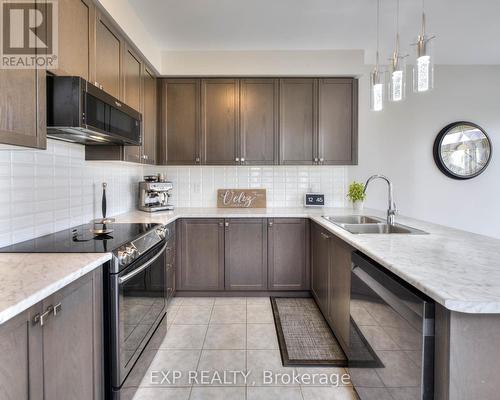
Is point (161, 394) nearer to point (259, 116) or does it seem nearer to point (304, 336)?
point (304, 336)

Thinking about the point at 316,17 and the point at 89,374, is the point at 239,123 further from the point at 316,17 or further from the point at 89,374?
the point at 89,374

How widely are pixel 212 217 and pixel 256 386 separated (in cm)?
163

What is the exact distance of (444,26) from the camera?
273cm

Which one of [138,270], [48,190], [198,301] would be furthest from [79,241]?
[198,301]

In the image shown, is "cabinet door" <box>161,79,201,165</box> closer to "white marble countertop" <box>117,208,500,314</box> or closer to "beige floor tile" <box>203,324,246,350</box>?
"beige floor tile" <box>203,324,246,350</box>

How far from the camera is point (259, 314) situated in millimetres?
2703

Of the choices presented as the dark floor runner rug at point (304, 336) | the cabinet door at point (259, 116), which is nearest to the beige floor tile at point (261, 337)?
the dark floor runner rug at point (304, 336)

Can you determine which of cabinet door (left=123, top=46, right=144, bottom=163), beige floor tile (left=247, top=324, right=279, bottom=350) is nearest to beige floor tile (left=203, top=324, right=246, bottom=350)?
beige floor tile (left=247, top=324, right=279, bottom=350)

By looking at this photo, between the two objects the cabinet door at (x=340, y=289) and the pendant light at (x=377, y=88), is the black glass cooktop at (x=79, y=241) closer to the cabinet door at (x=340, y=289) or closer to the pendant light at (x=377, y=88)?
the cabinet door at (x=340, y=289)

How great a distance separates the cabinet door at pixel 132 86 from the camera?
2421 mm

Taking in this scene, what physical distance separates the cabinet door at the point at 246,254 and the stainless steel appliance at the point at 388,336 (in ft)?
4.61

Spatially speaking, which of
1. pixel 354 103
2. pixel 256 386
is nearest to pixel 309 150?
pixel 354 103

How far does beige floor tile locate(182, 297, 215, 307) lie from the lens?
9.59 feet

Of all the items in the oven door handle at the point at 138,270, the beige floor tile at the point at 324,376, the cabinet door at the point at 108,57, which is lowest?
the beige floor tile at the point at 324,376
